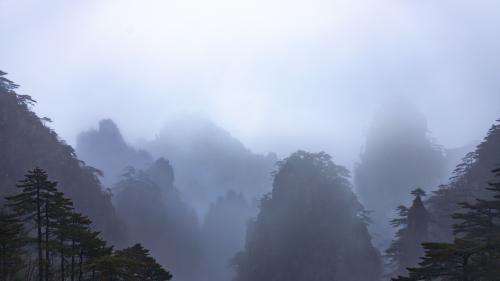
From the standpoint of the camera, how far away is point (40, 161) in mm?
72312

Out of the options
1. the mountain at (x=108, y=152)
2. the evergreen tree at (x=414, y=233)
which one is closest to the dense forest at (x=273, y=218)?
the evergreen tree at (x=414, y=233)

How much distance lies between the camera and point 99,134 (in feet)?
609

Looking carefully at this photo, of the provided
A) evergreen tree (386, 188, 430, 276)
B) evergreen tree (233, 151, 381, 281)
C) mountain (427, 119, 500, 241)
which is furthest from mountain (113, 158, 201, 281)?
mountain (427, 119, 500, 241)

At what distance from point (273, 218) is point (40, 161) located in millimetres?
39697

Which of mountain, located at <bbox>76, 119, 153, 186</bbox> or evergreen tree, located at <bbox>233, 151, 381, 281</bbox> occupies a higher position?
mountain, located at <bbox>76, 119, 153, 186</bbox>

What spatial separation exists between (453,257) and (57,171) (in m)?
67.1

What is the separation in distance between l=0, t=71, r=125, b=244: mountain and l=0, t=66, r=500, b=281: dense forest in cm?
20

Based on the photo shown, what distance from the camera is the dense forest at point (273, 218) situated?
30.5m

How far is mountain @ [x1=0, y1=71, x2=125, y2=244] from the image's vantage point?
66.8 meters

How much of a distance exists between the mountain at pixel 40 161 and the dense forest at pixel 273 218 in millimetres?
201

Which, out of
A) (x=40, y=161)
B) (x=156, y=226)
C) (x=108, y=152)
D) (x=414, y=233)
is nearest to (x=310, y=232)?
(x=414, y=233)

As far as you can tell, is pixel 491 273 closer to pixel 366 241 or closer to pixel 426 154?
pixel 366 241

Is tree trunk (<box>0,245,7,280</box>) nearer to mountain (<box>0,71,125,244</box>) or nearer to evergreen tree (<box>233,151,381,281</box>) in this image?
mountain (<box>0,71,125,244</box>)

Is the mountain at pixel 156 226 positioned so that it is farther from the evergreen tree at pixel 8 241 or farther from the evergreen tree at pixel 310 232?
the evergreen tree at pixel 8 241
